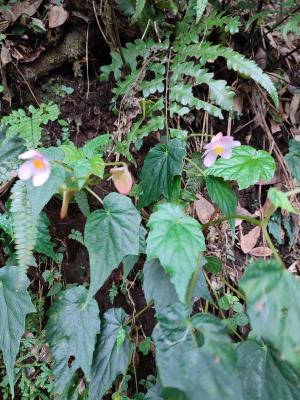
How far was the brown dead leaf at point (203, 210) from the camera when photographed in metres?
1.67

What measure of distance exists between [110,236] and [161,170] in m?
0.40

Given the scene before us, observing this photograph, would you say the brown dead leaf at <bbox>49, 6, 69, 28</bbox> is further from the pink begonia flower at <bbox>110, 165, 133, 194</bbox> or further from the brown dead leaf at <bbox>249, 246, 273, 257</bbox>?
the brown dead leaf at <bbox>249, 246, 273, 257</bbox>

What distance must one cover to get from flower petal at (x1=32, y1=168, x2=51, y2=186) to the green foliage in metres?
0.53

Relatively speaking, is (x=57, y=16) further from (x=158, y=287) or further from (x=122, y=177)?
(x=158, y=287)

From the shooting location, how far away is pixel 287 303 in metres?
0.73

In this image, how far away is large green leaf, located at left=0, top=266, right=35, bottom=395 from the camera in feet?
3.96

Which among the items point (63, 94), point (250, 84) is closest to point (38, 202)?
point (63, 94)

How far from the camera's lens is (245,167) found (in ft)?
3.95

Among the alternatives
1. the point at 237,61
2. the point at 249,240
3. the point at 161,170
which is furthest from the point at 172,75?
the point at 249,240

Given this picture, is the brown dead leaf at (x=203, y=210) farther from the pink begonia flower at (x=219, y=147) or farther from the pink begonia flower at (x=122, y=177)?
the pink begonia flower at (x=122, y=177)

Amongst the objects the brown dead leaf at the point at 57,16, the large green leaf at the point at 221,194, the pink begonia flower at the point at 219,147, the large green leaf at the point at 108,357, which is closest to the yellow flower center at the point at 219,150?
the pink begonia flower at the point at 219,147

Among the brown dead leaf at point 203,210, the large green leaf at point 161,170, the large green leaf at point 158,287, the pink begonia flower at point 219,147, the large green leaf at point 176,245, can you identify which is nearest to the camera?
the large green leaf at point 176,245

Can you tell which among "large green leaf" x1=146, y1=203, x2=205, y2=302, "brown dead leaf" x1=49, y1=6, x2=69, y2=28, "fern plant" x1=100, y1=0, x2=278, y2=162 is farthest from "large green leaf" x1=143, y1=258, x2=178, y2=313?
"brown dead leaf" x1=49, y1=6, x2=69, y2=28

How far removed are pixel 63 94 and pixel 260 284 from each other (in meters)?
1.31
